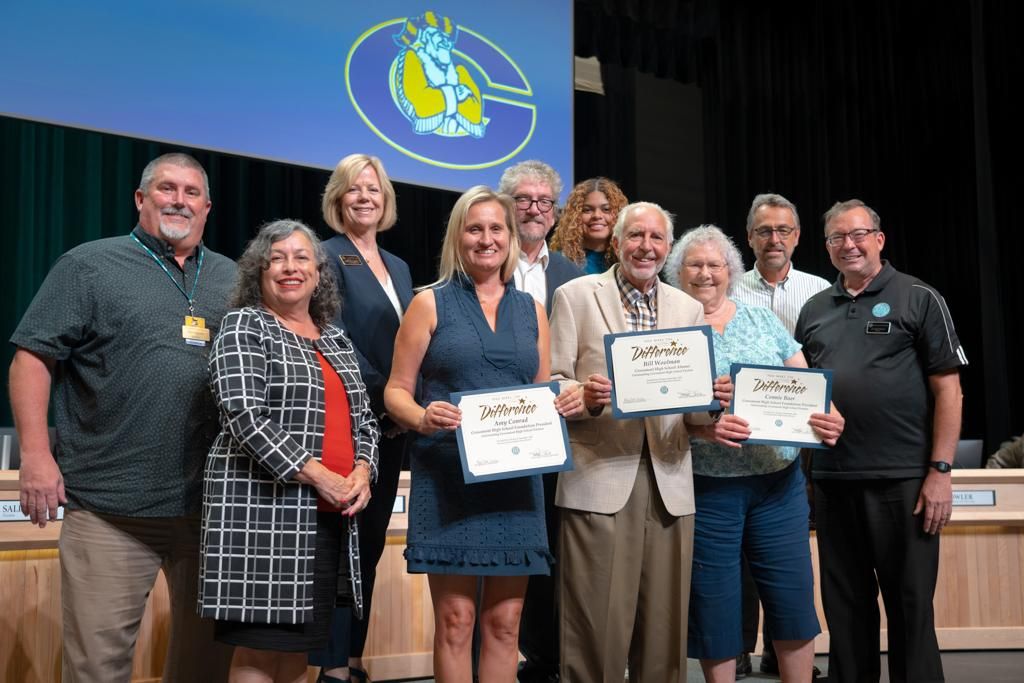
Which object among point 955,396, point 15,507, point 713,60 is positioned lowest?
point 15,507

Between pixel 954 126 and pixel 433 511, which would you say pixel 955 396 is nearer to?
pixel 433 511

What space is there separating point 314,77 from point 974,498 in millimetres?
3910

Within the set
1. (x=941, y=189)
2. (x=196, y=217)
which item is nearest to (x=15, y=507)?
(x=196, y=217)

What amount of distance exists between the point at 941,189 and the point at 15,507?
675 centimetres

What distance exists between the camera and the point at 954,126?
24.2 ft

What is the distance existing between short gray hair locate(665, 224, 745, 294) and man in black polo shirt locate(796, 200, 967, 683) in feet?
1.49

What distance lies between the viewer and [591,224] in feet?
12.2

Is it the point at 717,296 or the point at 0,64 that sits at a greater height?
the point at 0,64

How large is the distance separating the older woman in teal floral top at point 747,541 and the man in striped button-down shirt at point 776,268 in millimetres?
1126

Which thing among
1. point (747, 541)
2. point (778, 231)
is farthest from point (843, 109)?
point (747, 541)

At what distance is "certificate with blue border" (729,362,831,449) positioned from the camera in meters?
2.72

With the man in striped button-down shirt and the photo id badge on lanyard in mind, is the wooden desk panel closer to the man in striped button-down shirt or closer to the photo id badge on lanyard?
the photo id badge on lanyard

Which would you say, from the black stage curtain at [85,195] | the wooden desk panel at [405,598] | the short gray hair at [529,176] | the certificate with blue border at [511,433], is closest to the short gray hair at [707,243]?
the short gray hair at [529,176]

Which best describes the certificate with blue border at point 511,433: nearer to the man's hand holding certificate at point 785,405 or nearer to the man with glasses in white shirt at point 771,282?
the man's hand holding certificate at point 785,405
